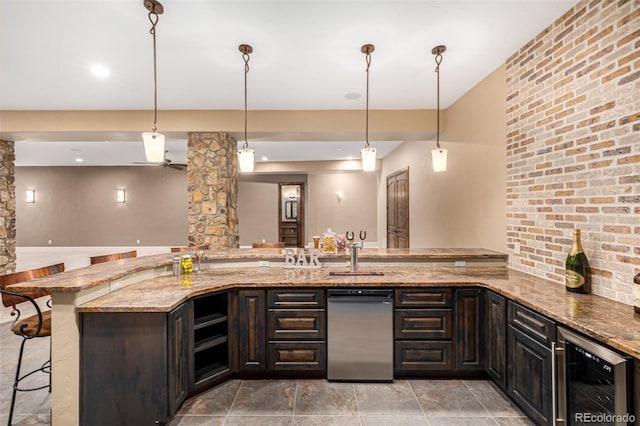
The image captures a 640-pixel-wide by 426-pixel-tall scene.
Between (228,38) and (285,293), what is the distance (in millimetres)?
2248

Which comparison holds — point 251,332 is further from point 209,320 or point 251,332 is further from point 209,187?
point 209,187

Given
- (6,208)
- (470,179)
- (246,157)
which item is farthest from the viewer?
(6,208)

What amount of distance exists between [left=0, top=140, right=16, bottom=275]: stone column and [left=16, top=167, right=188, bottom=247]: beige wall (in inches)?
193

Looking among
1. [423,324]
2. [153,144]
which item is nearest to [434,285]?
[423,324]

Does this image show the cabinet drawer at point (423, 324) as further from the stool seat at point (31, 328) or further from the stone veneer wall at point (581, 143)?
the stool seat at point (31, 328)

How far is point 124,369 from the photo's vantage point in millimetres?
1939

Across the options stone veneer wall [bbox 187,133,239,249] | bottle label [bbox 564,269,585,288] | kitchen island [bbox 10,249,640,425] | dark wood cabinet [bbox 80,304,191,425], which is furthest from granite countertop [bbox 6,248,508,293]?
stone veneer wall [bbox 187,133,239,249]

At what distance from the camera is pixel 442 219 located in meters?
4.45

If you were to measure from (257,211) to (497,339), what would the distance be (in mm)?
8379

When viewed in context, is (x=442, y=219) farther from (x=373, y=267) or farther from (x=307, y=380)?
(x=307, y=380)

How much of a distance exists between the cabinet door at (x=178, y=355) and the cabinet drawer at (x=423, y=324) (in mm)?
1720

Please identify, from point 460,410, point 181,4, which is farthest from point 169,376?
point 181,4

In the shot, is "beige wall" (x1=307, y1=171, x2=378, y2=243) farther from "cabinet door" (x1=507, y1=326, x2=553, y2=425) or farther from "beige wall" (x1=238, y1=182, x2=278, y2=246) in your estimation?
"cabinet door" (x1=507, y1=326, x2=553, y2=425)

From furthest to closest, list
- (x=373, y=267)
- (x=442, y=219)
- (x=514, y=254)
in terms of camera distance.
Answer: (x=442, y=219)
(x=373, y=267)
(x=514, y=254)
